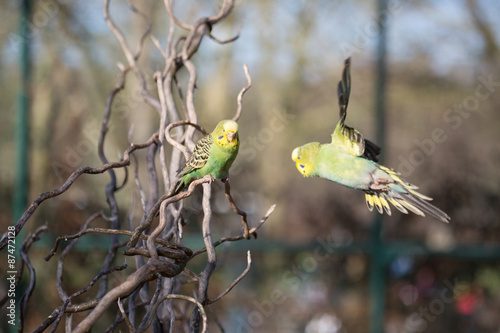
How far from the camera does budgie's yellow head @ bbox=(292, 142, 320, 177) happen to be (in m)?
1.18

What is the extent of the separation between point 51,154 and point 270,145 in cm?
174

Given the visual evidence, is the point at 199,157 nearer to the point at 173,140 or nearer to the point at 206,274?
the point at 173,140

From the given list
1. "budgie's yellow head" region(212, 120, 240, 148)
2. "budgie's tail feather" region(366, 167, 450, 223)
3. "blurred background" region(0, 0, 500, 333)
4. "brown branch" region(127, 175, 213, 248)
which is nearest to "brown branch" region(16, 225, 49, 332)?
"brown branch" region(127, 175, 213, 248)

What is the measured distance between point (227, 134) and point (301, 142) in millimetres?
3495

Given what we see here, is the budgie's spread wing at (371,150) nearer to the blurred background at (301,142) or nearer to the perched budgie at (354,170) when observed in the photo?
the perched budgie at (354,170)

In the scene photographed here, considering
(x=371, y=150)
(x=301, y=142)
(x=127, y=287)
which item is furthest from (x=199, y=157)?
(x=301, y=142)

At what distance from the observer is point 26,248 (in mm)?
1270

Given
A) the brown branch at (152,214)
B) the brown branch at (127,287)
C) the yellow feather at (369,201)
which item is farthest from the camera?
the yellow feather at (369,201)

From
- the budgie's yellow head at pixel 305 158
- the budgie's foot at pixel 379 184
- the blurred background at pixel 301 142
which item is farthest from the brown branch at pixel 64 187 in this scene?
the blurred background at pixel 301 142

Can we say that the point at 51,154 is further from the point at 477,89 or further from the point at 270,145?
the point at 477,89

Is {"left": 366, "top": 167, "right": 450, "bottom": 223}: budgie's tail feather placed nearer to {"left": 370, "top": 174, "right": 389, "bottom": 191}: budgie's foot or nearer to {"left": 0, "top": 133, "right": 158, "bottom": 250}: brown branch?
{"left": 370, "top": 174, "right": 389, "bottom": 191}: budgie's foot

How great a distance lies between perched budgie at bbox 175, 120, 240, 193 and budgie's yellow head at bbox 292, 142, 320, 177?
17 cm

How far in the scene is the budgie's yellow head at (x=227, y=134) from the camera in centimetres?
102

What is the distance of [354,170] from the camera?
124 centimetres
